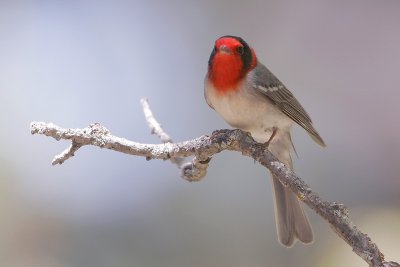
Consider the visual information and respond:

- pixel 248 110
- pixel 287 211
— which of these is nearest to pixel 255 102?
pixel 248 110

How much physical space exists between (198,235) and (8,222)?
0.81m

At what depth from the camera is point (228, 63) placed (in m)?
1.48

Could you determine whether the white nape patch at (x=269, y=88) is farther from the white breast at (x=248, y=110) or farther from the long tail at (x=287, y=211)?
the long tail at (x=287, y=211)

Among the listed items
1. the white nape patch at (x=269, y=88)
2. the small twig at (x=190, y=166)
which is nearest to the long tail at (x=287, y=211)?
the white nape patch at (x=269, y=88)

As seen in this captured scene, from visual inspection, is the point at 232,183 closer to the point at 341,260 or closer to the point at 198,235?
the point at 198,235

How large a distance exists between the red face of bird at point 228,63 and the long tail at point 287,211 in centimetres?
23

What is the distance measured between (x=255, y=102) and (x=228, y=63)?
5.2 inches

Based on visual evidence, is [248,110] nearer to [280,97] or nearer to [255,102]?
[255,102]

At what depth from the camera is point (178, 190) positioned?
2422mm

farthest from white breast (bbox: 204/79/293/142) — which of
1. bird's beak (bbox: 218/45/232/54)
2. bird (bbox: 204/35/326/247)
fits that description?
bird's beak (bbox: 218/45/232/54)

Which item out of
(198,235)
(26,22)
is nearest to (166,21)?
(26,22)

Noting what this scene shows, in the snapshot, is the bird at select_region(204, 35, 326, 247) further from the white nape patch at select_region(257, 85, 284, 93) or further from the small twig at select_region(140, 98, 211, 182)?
the small twig at select_region(140, 98, 211, 182)

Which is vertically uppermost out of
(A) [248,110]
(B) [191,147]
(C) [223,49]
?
(C) [223,49]

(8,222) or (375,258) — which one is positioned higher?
(8,222)
